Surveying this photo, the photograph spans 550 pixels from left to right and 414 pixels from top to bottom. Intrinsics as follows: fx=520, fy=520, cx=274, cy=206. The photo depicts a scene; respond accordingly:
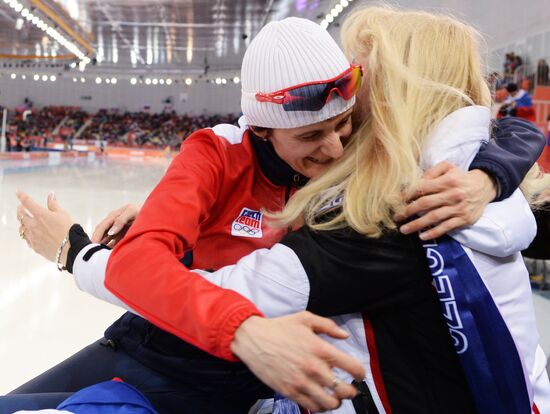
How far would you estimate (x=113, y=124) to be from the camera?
1353 inches

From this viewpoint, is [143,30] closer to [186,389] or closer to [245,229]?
[245,229]

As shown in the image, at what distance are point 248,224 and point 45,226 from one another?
20.0 inches

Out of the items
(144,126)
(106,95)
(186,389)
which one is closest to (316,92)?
(186,389)

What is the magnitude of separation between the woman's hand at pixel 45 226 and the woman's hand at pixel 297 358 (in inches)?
25.9

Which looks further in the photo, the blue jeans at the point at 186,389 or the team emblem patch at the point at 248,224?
the team emblem patch at the point at 248,224

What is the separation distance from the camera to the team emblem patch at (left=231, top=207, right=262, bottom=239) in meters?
1.26

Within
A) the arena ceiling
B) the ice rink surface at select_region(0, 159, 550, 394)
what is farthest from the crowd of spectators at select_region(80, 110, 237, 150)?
the ice rink surface at select_region(0, 159, 550, 394)

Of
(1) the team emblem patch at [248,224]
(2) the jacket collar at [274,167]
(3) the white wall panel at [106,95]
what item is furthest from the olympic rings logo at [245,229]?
Result: (3) the white wall panel at [106,95]

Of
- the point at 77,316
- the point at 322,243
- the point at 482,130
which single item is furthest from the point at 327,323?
the point at 77,316

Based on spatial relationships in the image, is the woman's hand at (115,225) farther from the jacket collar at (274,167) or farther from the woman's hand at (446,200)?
the woman's hand at (446,200)

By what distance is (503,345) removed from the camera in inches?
33.7

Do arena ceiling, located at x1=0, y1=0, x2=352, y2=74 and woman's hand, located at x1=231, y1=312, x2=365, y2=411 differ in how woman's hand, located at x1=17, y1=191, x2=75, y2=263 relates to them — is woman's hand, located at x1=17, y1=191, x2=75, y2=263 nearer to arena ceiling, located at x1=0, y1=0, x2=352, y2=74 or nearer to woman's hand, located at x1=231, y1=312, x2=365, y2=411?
woman's hand, located at x1=231, y1=312, x2=365, y2=411

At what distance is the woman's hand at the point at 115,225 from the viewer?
4.93 ft

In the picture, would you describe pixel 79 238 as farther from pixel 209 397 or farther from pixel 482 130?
pixel 482 130
